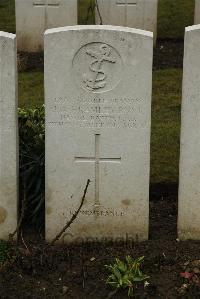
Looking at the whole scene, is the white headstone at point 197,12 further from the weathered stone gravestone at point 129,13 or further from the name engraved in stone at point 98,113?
the name engraved in stone at point 98,113

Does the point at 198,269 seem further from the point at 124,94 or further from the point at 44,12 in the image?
the point at 44,12

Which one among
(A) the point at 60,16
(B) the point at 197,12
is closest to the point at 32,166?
(A) the point at 60,16

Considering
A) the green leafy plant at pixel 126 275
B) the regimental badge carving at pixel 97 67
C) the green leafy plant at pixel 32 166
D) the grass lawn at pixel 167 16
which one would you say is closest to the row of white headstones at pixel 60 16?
the grass lawn at pixel 167 16

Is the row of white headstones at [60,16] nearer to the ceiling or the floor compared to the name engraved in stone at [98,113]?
nearer to the ceiling

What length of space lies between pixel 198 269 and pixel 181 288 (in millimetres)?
243

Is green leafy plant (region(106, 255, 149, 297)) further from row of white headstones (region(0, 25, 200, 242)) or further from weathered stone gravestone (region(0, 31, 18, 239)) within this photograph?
weathered stone gravestone (region(0, 31, 18, 239))

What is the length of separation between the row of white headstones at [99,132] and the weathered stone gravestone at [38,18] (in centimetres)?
642

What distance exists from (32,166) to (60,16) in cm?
617

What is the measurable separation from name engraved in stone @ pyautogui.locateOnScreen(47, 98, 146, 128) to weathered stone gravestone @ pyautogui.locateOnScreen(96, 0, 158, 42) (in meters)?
6.51

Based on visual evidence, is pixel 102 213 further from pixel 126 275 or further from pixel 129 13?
pixel 129 13

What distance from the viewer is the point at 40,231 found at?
591 centimetres

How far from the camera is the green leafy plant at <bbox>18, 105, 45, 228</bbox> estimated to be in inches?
232

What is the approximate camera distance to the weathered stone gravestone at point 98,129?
533 cm

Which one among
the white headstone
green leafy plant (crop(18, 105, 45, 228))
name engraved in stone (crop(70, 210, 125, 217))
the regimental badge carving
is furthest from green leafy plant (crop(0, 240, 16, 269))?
the white headstone
